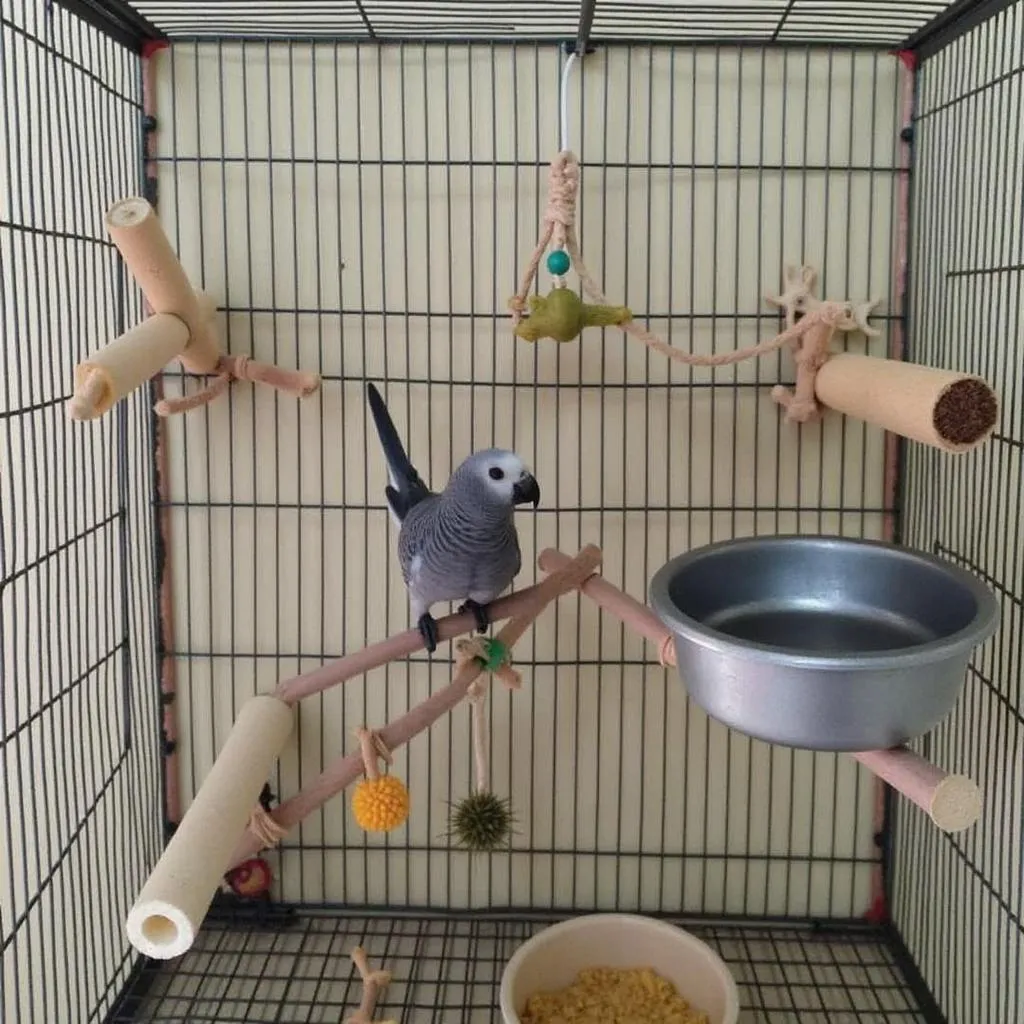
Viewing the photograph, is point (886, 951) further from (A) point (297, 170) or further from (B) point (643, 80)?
(A) point (297, 170)

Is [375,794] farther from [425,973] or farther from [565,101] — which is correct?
[565,101]

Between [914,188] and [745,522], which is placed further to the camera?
[745,522]

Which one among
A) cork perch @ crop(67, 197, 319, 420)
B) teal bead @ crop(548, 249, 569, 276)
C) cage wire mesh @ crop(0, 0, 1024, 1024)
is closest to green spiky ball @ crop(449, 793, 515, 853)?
cage wire mesh @ crop(0, 0, 1024, 1024)

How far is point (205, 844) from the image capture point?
97 cm

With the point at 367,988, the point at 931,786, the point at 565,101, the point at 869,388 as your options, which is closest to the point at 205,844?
the point at 367,988

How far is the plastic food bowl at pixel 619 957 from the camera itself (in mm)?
1373

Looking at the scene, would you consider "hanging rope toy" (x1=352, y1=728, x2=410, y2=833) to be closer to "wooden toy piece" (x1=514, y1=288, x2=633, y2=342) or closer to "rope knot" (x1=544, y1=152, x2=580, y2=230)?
"wooden toy piece" (x1=514, y1=288, x2=633, y2=342)

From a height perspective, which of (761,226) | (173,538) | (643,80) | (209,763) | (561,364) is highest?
(643,80)

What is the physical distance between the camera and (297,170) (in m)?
1.52

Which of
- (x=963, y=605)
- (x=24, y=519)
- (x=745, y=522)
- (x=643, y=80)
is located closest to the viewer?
(x=963, y=605)

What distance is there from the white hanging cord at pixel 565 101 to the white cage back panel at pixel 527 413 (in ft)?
0.12

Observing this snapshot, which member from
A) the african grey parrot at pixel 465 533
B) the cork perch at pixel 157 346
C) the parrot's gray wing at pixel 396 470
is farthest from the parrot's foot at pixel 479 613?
the cork perch at pixel 157 346

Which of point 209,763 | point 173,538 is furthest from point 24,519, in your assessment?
point 209,763

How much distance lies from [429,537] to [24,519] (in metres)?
0.51
